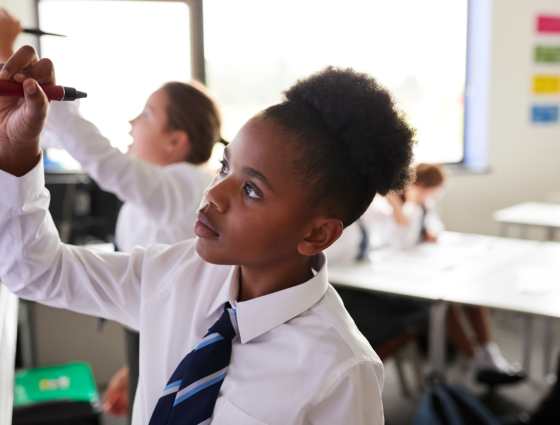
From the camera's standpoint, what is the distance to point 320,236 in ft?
2.64

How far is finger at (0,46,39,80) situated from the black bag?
194 centimetres

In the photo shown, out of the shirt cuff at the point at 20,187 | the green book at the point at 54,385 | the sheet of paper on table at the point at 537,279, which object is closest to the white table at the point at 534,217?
the sheet of paper on table at the point at 537,279

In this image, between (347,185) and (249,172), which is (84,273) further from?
(347,185)

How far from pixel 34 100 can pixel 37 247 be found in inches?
9.3

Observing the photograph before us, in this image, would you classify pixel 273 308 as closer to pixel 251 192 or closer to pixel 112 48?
pixel 251 192

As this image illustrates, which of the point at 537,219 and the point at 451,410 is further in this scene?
the point at 537,219

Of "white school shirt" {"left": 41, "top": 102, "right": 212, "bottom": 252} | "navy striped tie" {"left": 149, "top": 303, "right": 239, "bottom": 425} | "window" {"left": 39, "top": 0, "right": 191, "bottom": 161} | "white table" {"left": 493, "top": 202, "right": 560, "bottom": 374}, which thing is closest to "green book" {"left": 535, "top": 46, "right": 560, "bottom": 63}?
"white table" {"left": 493, "top": 202, "right": 560, "bottom": 374}

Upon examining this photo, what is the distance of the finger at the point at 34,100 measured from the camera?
0.61 meters

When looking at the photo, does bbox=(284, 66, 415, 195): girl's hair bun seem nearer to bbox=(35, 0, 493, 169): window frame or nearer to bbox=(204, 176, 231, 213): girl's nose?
bbox=(204, 176, 231, 213): girl's nose

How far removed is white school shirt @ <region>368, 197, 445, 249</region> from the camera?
9.81 ft

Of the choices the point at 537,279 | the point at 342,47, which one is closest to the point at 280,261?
the point at 537,279

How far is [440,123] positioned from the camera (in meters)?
4.83

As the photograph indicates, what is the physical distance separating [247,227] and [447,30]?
15.0 feet

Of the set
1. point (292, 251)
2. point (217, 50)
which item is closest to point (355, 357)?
point (292, 251)
